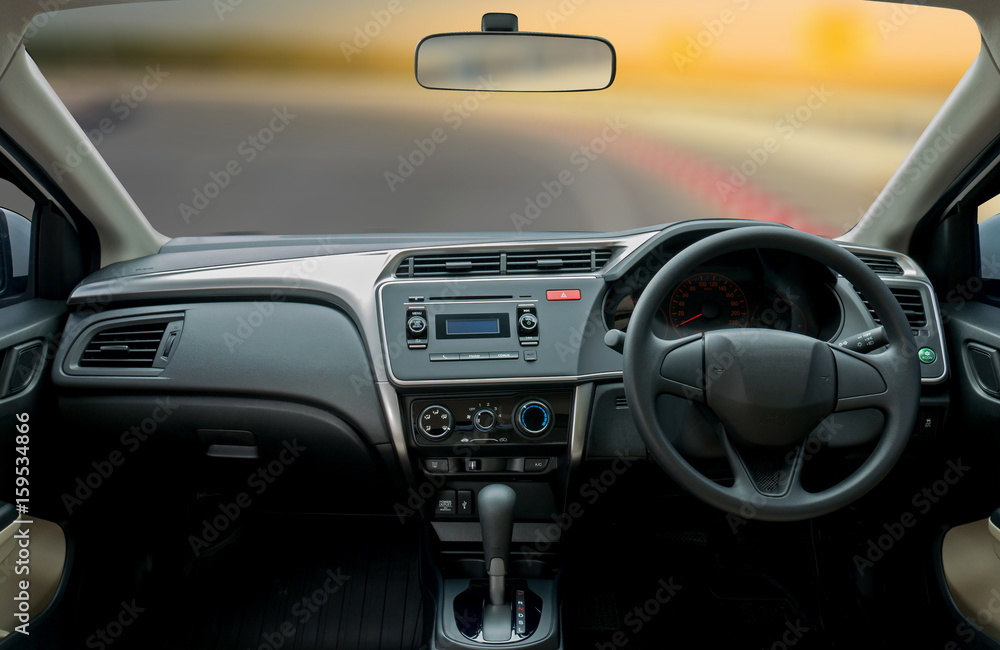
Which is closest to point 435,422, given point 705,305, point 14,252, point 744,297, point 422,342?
point 422,342

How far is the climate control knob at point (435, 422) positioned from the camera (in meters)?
1.89

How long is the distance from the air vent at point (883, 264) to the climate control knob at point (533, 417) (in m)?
1.03

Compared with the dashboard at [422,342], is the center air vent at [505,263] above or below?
above

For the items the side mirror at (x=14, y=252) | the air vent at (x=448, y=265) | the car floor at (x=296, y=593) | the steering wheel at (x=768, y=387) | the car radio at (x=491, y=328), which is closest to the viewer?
the steering wheel at (x=768, y=387)

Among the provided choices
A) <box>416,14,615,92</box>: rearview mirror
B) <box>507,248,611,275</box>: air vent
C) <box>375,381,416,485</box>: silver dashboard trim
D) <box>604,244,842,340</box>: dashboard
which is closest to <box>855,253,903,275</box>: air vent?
<box>604,244,842,340</box>: dashboard

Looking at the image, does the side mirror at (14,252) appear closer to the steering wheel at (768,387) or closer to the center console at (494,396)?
the center console at (494,396)

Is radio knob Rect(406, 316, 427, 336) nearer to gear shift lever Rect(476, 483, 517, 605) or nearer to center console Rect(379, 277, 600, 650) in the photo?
center console Rect(379, 277, 600, 650)

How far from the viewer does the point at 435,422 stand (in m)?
1.89

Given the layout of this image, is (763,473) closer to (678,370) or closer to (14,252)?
(678,370)

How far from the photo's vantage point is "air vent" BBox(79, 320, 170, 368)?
202cm

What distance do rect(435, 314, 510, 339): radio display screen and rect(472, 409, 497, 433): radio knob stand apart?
0.63 ft

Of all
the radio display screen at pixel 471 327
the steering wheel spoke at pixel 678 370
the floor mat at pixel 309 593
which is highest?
the steering wheel spoke at pixel 678 370

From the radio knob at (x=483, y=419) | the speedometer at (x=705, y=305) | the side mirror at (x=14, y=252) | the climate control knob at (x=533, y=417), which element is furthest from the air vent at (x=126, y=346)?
the speedometer at (x=705, y=305)

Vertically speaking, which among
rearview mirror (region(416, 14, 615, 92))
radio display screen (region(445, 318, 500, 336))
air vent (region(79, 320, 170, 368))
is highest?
rearview mirror (region(416, 14, 615, 92))
